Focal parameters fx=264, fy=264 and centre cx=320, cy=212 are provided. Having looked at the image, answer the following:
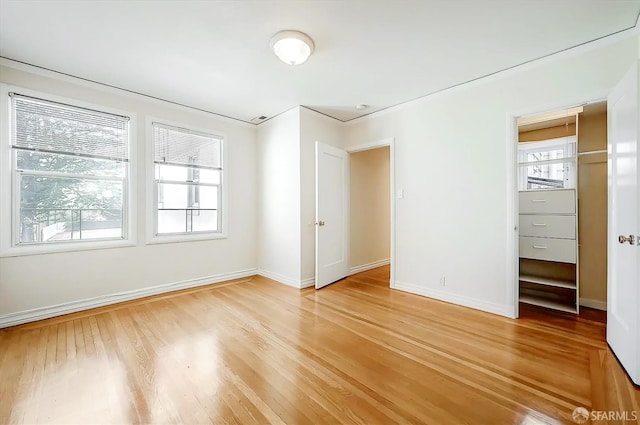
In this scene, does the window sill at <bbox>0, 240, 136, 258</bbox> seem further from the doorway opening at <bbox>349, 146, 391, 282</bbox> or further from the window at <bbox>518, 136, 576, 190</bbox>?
the window at <bbox>518, 136, 576, 190</bbox>

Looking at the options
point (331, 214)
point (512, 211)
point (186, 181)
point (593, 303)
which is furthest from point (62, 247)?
point (593, 303)

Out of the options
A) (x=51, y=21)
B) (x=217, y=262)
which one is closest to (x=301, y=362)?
(x=217, y=262)

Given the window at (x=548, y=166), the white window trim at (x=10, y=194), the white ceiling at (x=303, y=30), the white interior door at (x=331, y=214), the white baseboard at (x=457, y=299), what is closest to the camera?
the white ceiling at (x=303, y=30)

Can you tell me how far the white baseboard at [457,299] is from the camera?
2.81 m

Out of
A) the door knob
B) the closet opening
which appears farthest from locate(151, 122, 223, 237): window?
the door knob

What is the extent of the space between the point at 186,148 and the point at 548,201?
4.69m

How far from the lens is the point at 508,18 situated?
6.72 feet

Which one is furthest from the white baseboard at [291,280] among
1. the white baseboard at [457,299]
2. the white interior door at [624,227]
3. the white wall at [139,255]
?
the white interior door at [624,227]

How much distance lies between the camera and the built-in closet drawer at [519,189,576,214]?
2.80 meters

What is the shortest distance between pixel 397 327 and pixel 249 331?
4.65 feet

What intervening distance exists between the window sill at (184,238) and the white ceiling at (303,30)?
192cm

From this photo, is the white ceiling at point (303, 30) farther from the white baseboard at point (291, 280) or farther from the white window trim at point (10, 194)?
the white baseboard at point (291, 280)

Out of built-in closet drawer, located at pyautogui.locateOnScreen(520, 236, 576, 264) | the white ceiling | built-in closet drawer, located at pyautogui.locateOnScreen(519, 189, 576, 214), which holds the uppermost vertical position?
the white ceiling

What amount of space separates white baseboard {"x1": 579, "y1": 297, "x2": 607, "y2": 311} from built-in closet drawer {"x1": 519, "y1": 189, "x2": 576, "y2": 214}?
1092 millimetres
